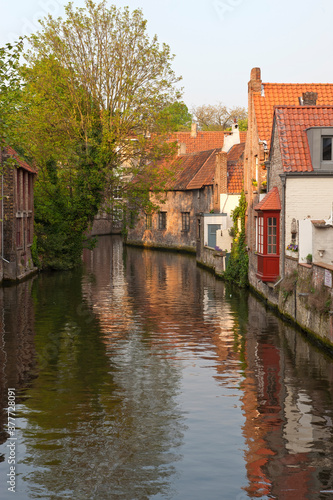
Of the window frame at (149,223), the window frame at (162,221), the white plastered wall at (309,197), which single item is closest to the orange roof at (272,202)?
the white plastered wall at (309,197)

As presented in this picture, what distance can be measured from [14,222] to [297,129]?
49.5ft

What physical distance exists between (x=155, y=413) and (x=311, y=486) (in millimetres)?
3746

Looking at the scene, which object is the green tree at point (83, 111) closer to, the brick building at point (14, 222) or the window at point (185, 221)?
the brick building at point (14, 222)

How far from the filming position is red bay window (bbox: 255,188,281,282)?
2509 cm

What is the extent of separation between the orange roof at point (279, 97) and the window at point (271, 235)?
20.8 feet

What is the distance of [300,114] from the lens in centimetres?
2545

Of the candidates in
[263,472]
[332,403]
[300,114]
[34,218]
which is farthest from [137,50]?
[263,472]

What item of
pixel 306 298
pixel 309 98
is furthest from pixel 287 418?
pixel 309 98

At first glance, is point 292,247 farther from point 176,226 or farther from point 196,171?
point 176,226

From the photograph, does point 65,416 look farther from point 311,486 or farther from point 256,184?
point 256,184

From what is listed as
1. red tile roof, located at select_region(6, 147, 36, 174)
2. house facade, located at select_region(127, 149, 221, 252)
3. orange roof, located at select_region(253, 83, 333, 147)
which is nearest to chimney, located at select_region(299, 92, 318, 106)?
orange roof, located at select_region(253, 83, 333, 147)

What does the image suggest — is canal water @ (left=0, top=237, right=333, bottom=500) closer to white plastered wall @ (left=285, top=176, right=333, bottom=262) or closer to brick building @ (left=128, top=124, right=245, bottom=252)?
white plastered wall @ (left=285, top=176, right=333, bottom=262)

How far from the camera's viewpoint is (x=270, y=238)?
25734 mm

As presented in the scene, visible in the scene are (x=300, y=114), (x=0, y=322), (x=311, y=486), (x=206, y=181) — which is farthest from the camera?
(x=206, y=181)
